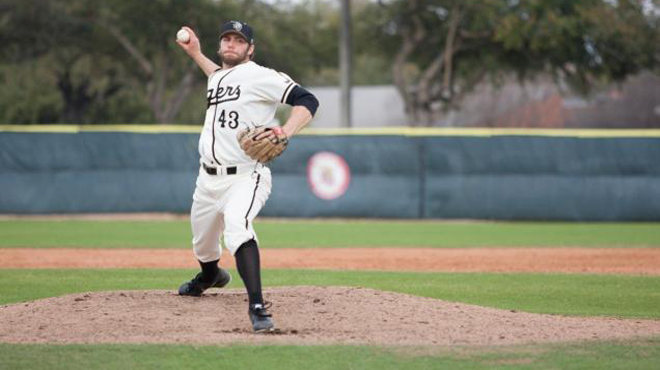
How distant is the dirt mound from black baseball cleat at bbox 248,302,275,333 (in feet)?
0.18

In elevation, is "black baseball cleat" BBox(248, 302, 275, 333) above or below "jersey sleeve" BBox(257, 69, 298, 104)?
below

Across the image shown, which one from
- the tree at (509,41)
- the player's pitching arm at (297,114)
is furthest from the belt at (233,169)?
the tree at (509,41)

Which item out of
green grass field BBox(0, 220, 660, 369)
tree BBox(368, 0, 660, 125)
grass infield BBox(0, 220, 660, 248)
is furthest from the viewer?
tree BBox(368, 0, 660, 125)

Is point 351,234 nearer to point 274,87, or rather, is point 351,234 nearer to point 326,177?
point 326,177

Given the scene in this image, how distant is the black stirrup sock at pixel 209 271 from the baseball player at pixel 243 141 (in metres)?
0.65

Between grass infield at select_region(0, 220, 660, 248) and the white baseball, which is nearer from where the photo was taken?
the white baseball

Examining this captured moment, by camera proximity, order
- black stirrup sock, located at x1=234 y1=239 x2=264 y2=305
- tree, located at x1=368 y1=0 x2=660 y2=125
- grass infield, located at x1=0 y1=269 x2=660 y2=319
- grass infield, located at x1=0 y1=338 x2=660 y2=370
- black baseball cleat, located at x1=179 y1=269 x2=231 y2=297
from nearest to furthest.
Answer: grass infield, located at x1=0 y1=338 x2=660 y2=370 < black stirrup sock, located at x1=234 y1=239 x2=264 y2=305 < black baseball cleat, located at x1=179 y1=269 x2=231 y2=297 < grass infield, located at x1=0 y1=269 x2=660 y2=319 < tree, located at x1=368 y1=0 x2=660 y2=125

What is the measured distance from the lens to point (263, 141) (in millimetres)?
5711

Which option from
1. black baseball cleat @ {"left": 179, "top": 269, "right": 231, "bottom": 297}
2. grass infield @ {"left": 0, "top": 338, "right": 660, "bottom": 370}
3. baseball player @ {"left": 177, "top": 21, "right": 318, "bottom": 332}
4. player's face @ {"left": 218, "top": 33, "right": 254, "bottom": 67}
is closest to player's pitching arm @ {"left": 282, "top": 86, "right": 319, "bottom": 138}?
baseball player @ {"left": 177, "top": 21, "right": 318, "bottom": 332}

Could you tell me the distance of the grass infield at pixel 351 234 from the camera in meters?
13.8

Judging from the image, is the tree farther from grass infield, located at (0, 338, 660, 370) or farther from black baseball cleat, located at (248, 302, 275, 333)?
grass infield, located at (0, 338, 660, 370)

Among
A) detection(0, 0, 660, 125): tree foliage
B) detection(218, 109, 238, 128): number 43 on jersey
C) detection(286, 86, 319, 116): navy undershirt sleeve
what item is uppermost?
detection(0, 0, 660, 125): tree foliage

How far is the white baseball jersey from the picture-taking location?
19.4ft

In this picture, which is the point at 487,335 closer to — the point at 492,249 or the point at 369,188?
the point at 492,249
